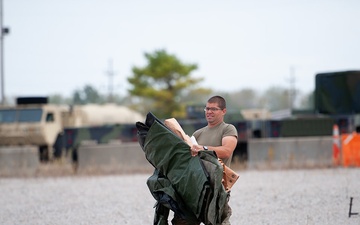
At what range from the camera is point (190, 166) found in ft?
22.7

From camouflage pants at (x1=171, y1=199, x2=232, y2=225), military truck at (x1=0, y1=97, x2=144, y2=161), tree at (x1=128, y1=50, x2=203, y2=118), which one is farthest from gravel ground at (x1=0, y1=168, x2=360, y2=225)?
tree at (x1=128, y1=50, x2=203, y2=118)

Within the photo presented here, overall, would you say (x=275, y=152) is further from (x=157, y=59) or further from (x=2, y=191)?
(x=157, y=59)

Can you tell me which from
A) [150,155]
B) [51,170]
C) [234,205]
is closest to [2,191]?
[51,170]

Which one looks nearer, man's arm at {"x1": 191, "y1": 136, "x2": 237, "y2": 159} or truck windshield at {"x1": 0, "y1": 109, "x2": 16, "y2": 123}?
man's arm at {"x1": 191, "y1": 136, "x2": 237, "y2": 159}

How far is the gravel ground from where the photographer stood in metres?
11.3

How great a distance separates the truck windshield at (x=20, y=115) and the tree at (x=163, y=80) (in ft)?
119

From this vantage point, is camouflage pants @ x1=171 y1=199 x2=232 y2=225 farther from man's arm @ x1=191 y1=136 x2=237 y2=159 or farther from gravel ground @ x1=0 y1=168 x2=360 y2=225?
gravel ground @ x1=0 y1=168 x2=360 y2=225

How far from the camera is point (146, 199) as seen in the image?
48.2ft

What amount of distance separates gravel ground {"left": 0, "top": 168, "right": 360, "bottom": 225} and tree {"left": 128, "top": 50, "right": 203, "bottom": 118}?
4393 centimetres

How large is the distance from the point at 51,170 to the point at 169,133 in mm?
16215

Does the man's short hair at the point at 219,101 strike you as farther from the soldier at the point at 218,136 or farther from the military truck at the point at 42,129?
the military truck at the point at 42,129

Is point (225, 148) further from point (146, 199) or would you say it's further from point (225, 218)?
point (146, 199)

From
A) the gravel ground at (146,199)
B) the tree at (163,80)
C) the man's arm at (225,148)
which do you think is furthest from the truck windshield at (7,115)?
the tree at (163,80)

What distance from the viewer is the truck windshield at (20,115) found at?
93.0ft
